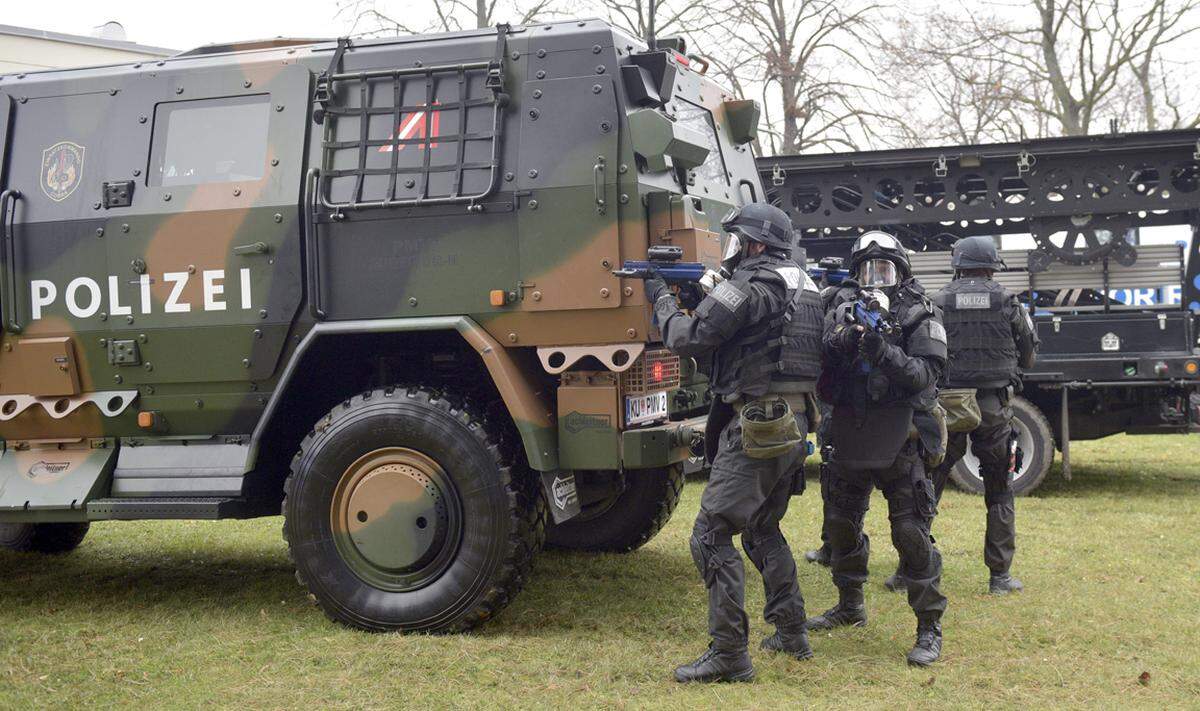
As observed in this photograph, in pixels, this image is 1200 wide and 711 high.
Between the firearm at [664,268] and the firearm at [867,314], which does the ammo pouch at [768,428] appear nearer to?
the firearm at [867,314]

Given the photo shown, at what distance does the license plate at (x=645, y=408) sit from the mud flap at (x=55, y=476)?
8.57ft

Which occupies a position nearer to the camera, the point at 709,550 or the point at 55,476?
the point at 709,550

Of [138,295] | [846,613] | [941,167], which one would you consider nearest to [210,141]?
[138,295]

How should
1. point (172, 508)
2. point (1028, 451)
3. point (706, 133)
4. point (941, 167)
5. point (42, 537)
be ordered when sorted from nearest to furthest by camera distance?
point (172, 508), point (706, 133), point (42, 537), point (1028, 451), point (941, 167)

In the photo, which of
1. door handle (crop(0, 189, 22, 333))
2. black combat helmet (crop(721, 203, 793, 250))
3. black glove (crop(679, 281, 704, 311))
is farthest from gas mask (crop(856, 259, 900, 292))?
door handle (crop(0, 189, 22, 333))

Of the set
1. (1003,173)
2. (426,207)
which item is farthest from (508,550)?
(1003,173)

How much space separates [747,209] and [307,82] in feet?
7.15

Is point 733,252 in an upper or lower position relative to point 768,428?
upper

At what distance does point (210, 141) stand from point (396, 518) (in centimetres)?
203

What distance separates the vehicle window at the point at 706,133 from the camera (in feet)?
20.3

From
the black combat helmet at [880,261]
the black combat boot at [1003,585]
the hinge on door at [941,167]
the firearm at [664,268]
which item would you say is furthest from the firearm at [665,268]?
the hinge on door at [941,167]

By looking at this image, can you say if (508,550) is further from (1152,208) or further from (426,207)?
(1152,208)

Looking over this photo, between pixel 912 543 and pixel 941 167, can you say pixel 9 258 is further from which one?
pixel 941 167

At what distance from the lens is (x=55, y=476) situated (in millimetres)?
6066
